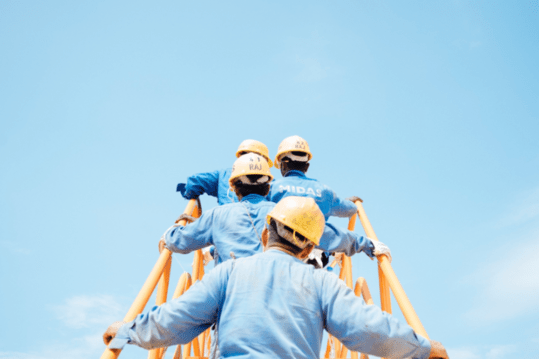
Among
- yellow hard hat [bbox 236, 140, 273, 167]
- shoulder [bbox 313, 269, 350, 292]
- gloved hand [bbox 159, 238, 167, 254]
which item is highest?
yellow hard hat [bbox 236, 140, 273, 167]

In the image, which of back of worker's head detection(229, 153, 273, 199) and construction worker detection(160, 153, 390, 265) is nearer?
construction worker detection(160, 153, 390, 265)

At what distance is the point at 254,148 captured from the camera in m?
6.22

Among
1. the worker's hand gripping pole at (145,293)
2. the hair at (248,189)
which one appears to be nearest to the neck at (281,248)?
the worker's hand gripping pole at (145,293)

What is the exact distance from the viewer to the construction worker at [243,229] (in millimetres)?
3486

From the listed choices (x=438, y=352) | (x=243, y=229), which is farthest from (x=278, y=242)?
(x=243, y=229)

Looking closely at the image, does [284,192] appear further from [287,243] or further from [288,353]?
[288,353]

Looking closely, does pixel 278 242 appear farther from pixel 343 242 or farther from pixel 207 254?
pixel 207 254

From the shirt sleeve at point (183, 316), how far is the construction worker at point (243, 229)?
3.07 ft

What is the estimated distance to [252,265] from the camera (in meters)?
2.21

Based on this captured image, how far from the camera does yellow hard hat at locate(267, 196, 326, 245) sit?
240 centimetres

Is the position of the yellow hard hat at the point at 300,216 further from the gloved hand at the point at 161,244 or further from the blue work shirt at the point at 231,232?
the gloved hand at the point at 161,244

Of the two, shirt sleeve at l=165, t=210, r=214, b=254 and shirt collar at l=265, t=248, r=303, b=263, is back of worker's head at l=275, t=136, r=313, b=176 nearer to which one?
shirt sleeve at l=165, t=210, r=214, b=254

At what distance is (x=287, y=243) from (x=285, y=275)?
26 cm

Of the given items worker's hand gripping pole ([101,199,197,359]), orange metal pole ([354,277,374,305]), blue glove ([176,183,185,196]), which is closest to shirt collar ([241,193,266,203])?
worker's hand gripping pole ([101,199,197,359])
